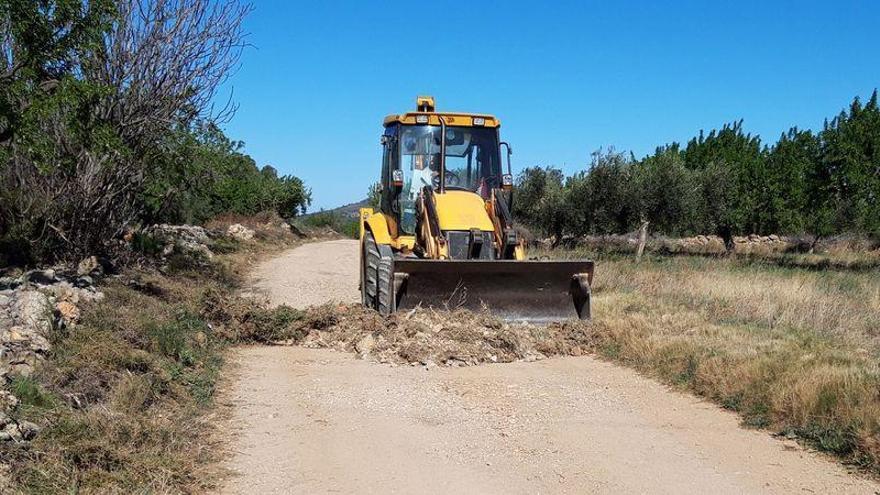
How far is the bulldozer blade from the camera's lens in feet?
32.1

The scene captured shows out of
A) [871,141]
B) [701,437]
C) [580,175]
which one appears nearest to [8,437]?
[701,437]

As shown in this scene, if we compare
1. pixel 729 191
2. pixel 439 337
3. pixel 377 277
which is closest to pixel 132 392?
pixel 439 337

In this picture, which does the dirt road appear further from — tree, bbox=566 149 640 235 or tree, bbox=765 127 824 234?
tree, bbox=765 127 824 234

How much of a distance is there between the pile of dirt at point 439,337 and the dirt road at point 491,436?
278 millimetres

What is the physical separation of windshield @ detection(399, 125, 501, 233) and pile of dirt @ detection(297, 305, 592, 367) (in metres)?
2.06

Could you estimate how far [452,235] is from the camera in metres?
10.5

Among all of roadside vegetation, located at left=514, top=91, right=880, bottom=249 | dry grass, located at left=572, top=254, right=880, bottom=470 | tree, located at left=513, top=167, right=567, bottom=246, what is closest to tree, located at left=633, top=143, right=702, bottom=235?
roadside vegetation, located at left=514, top=91, right=880, bottom=249

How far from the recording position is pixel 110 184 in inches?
468

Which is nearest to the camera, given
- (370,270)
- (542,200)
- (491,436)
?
(491,436)

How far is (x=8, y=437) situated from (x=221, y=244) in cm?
1797

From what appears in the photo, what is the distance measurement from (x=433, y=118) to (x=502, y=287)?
8.90 feet

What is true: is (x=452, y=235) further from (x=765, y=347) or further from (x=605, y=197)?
(x=605, y=197)

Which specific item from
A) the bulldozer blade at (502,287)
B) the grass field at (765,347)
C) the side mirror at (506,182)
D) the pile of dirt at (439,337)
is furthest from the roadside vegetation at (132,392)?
the grass field at (765,347)

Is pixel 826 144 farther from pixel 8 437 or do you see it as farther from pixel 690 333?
pixel 8 437
